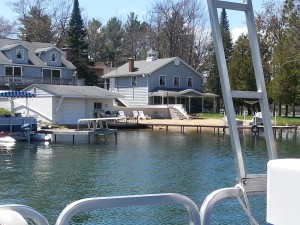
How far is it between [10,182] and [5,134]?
1627 centimetres

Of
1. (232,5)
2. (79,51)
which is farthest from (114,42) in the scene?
(232,5)

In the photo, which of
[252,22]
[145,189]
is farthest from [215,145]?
[252,22]

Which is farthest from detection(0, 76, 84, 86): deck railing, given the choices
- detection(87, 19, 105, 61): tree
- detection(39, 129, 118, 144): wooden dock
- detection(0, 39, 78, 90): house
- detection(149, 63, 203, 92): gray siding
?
detection(87, 19, 105, 61): tree

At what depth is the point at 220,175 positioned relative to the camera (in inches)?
805

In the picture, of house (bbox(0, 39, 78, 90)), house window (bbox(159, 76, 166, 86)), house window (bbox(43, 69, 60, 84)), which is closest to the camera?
house (bbox(0, 39, 78, 90))

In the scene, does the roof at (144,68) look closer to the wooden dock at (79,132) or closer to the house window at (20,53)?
the house window at (20,53)

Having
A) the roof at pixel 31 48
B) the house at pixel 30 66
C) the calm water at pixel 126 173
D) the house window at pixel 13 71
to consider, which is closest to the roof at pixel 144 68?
the house at pixel 30 66

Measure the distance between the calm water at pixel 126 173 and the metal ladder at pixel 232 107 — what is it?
12.9ft

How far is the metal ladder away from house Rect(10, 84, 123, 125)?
41718mm

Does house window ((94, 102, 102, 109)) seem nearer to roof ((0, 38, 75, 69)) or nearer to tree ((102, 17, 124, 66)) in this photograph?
roof ((0, 38, 75, 69))

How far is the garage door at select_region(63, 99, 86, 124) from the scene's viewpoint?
46.2 metres

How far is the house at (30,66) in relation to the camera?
2197 inches

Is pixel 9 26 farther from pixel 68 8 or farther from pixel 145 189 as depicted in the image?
pixel 145 189

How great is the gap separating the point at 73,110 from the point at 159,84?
19.4m
